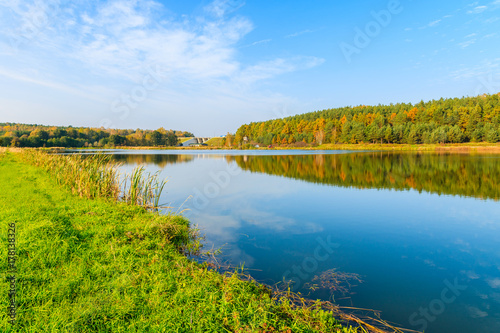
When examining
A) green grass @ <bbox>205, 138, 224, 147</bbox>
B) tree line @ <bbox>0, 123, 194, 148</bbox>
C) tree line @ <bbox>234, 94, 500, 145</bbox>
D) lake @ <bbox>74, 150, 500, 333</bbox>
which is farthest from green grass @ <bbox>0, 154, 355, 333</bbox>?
green grass @ <bbox>205, 138, 224, 147</bbox>

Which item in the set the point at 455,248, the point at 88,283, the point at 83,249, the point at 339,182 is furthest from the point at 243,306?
the point at 339,182

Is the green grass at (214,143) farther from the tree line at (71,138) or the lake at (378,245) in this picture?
the lake at (378,245)

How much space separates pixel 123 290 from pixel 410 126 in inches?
3513

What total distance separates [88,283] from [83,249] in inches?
57.8

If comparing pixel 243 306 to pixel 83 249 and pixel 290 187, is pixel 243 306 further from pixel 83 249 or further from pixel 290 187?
pixel 290 187

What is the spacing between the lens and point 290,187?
1512 cm

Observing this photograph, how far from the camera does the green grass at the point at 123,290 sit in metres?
3.14

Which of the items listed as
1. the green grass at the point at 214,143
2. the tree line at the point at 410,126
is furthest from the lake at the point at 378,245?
the green grass at the point at 214,143

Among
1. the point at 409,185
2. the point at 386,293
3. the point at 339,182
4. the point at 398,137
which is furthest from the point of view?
the point at 398,137

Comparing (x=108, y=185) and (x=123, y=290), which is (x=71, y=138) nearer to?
(x=108, y=185)

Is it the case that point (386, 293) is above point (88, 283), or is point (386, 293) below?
below

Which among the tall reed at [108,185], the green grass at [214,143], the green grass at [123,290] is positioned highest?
the green grass at [214,143]

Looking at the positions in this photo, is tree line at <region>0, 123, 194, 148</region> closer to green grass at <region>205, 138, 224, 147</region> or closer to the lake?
green grass at <region>205, 138, 224, 147</region>

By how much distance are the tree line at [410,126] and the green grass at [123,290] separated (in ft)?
258
